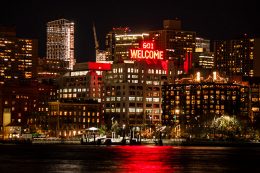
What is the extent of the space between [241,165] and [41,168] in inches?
1289

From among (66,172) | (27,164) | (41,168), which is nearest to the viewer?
(66,172)

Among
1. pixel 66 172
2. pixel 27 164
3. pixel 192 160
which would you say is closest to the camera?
pixel 66 172

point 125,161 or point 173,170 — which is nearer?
point 173,170

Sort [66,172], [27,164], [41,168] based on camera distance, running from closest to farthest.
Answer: [66,172] → [41,168] → [27,164]

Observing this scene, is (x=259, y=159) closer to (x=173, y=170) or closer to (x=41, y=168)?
(x=173, y=170)

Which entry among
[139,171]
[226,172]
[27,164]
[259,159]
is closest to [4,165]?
[27,164]

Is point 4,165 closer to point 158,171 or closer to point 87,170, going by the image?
point 87,170

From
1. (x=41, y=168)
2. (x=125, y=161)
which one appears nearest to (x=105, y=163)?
(x=125, y=161)

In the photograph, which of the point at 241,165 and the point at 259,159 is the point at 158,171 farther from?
the point at 259,159

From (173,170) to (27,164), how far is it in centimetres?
2696

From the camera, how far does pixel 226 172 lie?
114m

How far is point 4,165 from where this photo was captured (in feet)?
409

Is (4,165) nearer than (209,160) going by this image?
Yes

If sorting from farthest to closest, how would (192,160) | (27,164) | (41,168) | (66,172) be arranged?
(192,160), (27,164), (41,168), (66,172)
